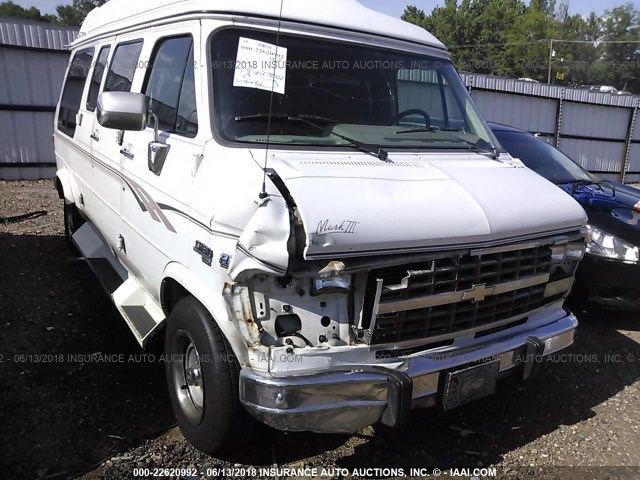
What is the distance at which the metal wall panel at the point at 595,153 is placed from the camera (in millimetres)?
16578

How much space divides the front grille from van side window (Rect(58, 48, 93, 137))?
4.21m

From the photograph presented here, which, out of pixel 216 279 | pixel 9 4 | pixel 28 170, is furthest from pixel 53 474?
pixel 9 4

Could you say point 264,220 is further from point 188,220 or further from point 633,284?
point 633,284

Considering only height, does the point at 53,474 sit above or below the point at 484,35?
below

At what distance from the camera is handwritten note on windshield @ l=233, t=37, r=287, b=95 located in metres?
3.06

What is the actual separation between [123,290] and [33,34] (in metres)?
9.34

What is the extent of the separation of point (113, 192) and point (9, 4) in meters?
52.9

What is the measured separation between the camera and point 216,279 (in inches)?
103

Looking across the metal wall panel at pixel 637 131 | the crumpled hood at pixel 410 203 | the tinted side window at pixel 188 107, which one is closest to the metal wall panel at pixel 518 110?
the metal wall panel at pixel 637 131

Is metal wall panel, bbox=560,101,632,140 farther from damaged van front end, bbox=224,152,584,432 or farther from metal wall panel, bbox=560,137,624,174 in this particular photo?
damaged van front end, bbox=224,152,584,432

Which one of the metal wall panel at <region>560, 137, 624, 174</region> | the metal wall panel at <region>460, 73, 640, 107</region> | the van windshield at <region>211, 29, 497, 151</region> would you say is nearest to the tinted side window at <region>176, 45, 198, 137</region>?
the van windshield at <region>211, 29, 497, 151</region>

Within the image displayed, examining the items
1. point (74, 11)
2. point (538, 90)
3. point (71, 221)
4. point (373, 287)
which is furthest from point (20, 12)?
point (373, 287)

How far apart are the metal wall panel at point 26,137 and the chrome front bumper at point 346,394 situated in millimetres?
10929

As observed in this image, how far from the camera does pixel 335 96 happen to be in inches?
136
